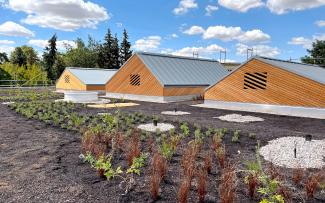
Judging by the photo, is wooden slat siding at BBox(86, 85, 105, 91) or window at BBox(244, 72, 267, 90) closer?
window at BBox(244, 72, 267, 90)

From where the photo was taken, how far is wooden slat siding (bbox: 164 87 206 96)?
2670 cm

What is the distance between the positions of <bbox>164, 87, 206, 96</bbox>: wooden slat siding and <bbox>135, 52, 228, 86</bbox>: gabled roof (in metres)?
0.37

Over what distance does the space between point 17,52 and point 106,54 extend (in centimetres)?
2055

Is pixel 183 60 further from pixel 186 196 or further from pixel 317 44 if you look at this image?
pixel 317 44

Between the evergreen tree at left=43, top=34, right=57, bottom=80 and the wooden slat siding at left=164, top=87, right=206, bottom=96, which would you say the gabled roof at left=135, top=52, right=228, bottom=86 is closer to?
the wooden slat siding at left=164, top=87, right=206, bottom=96

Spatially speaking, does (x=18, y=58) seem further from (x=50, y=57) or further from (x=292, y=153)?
(x=292, y=153)

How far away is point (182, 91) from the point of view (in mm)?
28125

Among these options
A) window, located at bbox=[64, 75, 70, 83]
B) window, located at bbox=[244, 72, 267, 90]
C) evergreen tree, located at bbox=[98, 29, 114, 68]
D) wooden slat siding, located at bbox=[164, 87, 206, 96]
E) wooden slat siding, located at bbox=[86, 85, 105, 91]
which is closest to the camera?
window, located at bbox=[244, 72, 267, 90]

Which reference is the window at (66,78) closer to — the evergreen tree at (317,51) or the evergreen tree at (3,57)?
the evergreen tree at (317,51)

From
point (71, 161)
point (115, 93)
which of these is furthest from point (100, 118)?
point (115, 93)

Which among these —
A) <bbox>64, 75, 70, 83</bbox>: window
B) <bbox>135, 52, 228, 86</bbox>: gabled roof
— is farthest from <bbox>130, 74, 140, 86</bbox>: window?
<bbox>64, 75, 70, 83</bbox>: window

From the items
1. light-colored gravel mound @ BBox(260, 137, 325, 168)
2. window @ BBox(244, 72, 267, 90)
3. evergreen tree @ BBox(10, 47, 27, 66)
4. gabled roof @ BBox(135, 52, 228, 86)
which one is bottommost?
light-colored gravel mound @ BBox(260, 137, 325, 168)

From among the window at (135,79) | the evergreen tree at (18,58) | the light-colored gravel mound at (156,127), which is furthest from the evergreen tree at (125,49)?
the light-colored gravel mound at (156,127)

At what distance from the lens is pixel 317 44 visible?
58281mm
